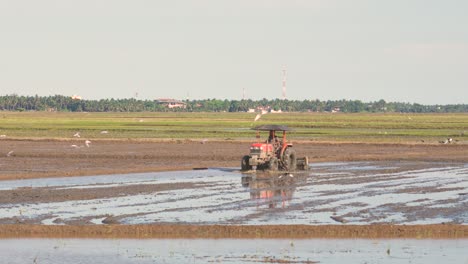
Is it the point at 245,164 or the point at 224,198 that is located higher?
the point at 245,164

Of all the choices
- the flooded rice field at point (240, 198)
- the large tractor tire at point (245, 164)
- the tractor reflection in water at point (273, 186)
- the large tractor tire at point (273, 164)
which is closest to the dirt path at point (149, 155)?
the large tractor tire at point (245, 164)

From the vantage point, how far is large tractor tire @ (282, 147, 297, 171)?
41156 mm

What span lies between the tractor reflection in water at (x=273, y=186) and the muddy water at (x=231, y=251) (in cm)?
730

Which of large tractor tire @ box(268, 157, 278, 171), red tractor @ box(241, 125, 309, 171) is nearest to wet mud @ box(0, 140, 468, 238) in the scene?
red tractor @ box(241, 125, 309, 171)

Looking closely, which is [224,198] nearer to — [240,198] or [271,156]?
[240,198]

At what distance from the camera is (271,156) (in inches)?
1614

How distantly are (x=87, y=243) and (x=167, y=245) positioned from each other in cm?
167

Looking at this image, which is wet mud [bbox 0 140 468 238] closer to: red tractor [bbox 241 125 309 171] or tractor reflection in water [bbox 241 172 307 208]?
tractor reflection in water [bbox 241 172 307 208]

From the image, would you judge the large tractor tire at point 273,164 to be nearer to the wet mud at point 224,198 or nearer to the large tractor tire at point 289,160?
the large tractor tire at point 289,160

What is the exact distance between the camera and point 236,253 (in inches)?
757

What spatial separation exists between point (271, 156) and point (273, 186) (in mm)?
6656

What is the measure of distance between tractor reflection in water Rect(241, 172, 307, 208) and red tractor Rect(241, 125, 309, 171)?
26.5 inches

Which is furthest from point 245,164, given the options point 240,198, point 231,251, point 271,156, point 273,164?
point 231,251

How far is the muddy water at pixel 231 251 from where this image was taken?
18.5 metres
